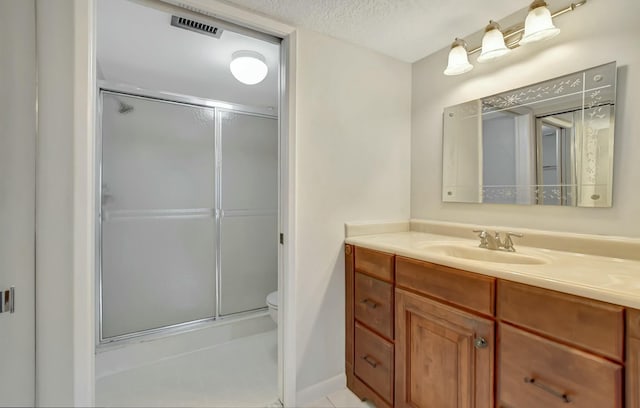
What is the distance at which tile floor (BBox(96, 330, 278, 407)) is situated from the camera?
63.5 inches

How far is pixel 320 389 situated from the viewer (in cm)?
164

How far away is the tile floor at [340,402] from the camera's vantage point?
157 centimetres

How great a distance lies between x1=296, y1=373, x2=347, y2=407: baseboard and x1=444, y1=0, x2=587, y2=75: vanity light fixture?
1903 millimetres

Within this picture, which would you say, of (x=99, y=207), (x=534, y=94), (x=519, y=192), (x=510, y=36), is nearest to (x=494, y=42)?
(x=510, y=36)

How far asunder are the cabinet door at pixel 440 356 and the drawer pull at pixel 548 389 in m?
0.12

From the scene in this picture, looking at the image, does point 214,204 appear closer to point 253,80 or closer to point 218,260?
point 218,260

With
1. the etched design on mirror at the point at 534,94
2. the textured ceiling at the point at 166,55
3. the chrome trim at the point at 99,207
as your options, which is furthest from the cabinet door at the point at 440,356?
the chrome trim at the point at 99,207

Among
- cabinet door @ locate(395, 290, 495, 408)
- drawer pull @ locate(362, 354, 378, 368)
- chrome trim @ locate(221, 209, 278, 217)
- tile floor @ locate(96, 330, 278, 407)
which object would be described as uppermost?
chrome trim @ locate(221, 209, 278, 217)

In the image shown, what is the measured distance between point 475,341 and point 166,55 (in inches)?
94.8

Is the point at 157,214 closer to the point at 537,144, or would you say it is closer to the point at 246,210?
the point at 246,210

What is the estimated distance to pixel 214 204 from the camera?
8.31 feet

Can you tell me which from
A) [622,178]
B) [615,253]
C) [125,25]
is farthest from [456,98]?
[125,25]

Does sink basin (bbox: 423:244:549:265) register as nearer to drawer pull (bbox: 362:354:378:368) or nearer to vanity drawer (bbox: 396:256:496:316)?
vanity drawer (bbox: 396:256:496:316)

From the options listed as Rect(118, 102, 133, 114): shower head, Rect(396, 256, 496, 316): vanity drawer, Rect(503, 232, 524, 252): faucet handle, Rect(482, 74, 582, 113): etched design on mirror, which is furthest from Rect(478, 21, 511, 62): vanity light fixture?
Rect(118, 102, 133, 114): shower head
